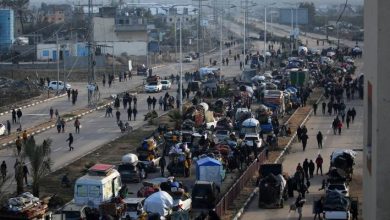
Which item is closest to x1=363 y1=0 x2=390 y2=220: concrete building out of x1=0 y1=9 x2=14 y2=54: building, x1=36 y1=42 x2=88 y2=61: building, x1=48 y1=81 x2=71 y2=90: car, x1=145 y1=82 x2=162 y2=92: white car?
x1=145 y1=82 x2=162 y2=92: white car

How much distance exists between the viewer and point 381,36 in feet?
31.7

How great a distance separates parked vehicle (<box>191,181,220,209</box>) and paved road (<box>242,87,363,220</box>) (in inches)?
31.0

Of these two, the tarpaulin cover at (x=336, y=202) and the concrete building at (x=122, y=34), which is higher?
the concrete building at (x=122, y=34)

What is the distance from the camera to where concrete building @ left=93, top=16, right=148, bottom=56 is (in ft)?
258

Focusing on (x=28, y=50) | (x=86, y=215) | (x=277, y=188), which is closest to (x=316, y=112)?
(x=277, y=188)

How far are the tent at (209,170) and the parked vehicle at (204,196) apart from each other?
2635 mm

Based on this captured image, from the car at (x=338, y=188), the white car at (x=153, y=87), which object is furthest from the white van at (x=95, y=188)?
the white car at (x=153, y=87)

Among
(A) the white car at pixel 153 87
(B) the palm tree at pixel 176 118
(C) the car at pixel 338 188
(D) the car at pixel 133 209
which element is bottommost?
(D) the car at pixel 133 209

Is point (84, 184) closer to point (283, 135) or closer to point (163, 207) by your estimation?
point (163, 207)

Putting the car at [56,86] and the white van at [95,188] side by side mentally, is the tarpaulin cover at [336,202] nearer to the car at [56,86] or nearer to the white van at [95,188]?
the white van at [95,188]

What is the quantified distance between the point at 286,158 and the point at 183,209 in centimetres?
892

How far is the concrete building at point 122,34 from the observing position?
78.6 metres

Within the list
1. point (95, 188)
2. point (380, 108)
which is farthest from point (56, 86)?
point (380, 108)

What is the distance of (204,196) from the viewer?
1958 centimetres
